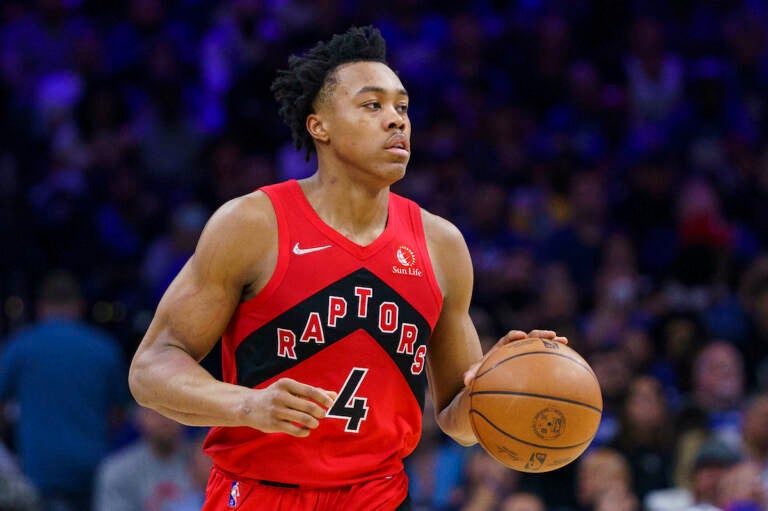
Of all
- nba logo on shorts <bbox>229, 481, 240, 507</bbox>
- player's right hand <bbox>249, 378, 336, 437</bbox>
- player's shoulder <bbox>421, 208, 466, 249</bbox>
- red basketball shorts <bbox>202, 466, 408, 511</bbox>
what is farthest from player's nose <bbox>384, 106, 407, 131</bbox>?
nba logo on shorts <bbox>229, 481, 240, 507</bbox>

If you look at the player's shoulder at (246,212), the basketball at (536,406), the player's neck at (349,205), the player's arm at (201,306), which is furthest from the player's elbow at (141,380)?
the basketball at (536,406)

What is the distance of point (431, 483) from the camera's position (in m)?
8.06

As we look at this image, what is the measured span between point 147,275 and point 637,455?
4762 mm

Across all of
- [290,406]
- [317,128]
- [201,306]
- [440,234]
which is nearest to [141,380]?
[201,306]

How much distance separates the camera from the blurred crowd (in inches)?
324

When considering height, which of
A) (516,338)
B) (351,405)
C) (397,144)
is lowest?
(351,405)

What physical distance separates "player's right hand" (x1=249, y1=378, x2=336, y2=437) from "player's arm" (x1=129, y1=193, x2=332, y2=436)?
1.06ft

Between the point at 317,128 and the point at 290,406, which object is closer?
the point at 290,406

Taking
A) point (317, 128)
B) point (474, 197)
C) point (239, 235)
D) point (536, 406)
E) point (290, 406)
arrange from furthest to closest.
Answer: point (474, 197)
point (317, 128)
point (239, 235)
point (536, 406)
point (290, 406)

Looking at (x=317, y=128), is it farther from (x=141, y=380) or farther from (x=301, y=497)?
(x=301, y=497)

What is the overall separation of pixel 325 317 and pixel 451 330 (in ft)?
2.11

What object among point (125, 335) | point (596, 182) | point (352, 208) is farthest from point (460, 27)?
point (352, 208)

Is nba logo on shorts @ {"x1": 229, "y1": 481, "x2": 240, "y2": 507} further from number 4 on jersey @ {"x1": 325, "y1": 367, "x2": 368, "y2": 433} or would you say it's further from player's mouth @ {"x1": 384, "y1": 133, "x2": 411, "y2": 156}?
player's mouth @ {"x1": 384, "y1": 133, "x2": 411, "y2": 156}

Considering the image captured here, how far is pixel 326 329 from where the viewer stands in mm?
4395
